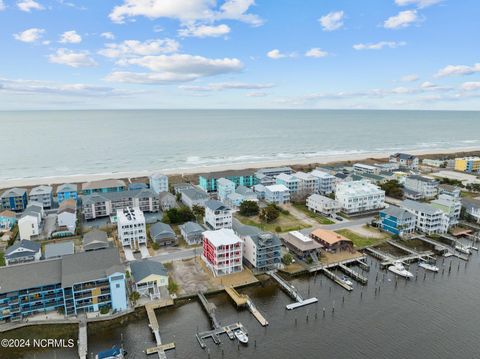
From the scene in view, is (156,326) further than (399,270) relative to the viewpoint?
Result: No

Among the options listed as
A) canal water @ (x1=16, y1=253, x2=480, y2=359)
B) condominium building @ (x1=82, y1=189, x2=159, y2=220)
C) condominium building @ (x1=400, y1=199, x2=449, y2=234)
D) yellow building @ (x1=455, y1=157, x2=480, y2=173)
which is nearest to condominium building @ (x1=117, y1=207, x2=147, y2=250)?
condominium building @ (x1=82, y1=189, x2=159, y2=220)

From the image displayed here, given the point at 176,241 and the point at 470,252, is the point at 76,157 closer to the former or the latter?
the point at 176,241

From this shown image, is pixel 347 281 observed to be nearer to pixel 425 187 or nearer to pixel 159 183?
pixel 425 187

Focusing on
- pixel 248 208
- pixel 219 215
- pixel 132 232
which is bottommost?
pixel 248 208

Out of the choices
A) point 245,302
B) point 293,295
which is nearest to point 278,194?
point 293,295

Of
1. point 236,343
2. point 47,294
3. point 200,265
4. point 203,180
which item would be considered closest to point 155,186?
point 203,180

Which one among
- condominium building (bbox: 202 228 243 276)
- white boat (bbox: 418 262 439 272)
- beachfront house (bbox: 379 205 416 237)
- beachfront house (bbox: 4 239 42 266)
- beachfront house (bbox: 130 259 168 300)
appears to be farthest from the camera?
beachfront house (bbox: 379 205 416 237)

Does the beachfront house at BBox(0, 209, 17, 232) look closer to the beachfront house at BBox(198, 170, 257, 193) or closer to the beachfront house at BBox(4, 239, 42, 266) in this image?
the beachfront house at BBox(4, 239, 42, 266)
